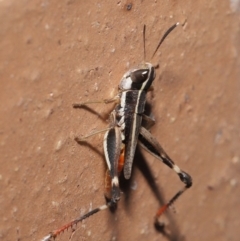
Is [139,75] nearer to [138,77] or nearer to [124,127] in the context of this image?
[138,77]

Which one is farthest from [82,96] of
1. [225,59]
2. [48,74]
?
[225,59]

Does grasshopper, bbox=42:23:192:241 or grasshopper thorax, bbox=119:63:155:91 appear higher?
grasshopper thorax, bbox=119:63:155:91

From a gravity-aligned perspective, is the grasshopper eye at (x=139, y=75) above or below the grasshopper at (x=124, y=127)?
above

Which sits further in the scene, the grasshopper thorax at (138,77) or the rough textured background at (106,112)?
the grasshopper thorax at (138,77)

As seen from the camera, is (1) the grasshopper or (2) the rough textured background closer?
(2) the rough textured background

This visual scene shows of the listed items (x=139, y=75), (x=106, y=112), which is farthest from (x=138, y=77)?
(x=106, y=112)

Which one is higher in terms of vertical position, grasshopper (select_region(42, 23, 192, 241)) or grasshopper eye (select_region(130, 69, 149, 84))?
grasshopper eye (select_region(130, 69, 149, 84))

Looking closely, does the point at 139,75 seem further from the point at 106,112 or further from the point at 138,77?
the point at 106,112
